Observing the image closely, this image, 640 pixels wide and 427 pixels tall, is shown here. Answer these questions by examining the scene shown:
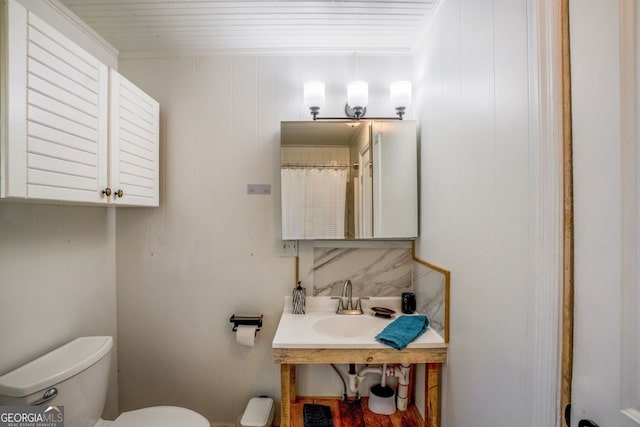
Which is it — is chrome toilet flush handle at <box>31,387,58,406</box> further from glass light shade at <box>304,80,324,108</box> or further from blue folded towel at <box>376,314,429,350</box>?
glass light shade at <box>304,80,324,108</box>

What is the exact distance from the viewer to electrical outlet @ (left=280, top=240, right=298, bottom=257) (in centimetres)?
172

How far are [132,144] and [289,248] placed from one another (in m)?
0.99

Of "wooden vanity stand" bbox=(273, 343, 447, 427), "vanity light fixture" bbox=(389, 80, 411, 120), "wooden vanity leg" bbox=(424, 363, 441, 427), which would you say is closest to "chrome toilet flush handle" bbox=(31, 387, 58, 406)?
"wooden vanity stand" bbox=(273, 343, 447, 427)

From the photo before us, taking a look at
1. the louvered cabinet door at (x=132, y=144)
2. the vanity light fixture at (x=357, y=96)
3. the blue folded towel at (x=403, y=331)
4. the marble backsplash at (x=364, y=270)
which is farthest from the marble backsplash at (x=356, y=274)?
the louvered cabinet door at (x=132, y=144)

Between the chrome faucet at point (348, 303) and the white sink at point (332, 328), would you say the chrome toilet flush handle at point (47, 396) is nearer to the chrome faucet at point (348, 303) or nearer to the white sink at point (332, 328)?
the white sink at point (332, 328)

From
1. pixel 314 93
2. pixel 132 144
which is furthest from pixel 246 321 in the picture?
pixel 314 93

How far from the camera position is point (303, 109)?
1722mm

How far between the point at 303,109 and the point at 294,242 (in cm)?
81

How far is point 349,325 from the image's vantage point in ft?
5.27

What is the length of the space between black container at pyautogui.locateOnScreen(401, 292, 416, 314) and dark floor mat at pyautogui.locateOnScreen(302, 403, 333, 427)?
0.69m

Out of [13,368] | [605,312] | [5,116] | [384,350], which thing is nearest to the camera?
[605,312]

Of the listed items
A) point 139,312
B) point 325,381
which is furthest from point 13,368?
point 325,381

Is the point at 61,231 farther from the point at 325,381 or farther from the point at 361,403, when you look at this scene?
the point at 361,403

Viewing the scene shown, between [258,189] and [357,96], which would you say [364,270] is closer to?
[258,189]
